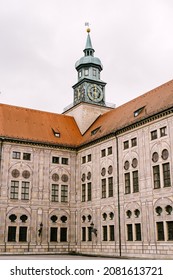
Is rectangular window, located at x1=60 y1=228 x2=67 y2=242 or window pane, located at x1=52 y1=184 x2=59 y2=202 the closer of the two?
rectangular window, located at x1=60 y1=228 x2=67 y2=242

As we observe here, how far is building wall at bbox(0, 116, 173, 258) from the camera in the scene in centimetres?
3341

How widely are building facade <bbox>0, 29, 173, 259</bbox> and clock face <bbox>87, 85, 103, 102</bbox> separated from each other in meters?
2.96

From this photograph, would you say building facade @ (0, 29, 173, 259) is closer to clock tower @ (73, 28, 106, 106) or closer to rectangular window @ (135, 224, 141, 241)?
rectangular window @ (135, 224, 141, 241)

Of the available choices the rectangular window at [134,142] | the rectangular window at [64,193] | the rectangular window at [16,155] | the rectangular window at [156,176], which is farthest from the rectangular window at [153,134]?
the rectangular window at [16,155]

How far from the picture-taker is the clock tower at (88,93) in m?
52.7

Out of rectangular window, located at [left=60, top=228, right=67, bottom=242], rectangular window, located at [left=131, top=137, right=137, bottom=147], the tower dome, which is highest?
the tower dome

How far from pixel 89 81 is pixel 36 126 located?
1281cm

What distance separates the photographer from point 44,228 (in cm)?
4275

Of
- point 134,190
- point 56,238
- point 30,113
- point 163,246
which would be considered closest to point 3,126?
point 30,113

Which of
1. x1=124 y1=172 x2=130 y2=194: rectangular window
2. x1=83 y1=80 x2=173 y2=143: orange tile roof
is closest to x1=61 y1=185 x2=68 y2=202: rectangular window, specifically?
x1=83 y1=80 x2=173 y2=143: orange tile roof

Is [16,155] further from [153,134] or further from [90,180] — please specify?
[153,134]

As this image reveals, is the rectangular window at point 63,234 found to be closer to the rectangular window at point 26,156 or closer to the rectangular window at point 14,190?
the rectangular window at point 14,190

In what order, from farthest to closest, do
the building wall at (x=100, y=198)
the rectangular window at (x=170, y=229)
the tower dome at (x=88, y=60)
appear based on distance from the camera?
the tower dome at (x=88, y=60) → the building wall at (x=100, y=198) → the rectangular window at (x=170, y=229)

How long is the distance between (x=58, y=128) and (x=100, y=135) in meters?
8.56
